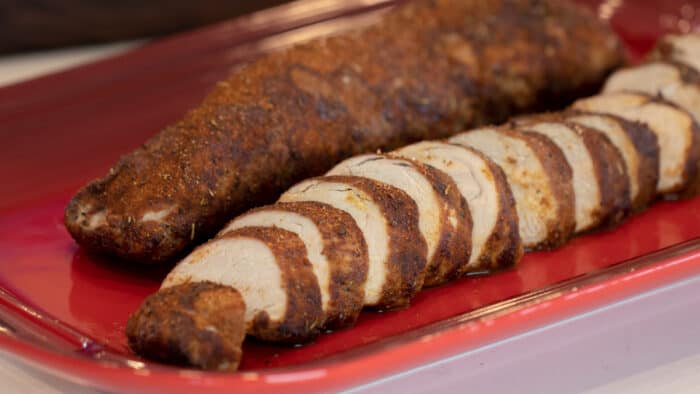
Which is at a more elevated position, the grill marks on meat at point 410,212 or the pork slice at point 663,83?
the pork slice at point 663,83

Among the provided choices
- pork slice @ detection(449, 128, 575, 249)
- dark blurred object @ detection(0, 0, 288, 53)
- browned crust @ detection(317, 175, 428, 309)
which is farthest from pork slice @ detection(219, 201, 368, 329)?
dark blurred object @ detection(0, 0, 288, 53)

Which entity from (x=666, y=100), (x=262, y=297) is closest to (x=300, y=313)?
(x=262, y=297)

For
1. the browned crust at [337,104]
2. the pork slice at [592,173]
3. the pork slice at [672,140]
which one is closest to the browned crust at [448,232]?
the pork slice at [592,173]

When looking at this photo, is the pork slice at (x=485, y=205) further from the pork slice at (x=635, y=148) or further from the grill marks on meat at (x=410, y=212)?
the pork slice at (x=635, y=148)

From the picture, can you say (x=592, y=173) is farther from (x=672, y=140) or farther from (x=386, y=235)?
(x=386, y=235)

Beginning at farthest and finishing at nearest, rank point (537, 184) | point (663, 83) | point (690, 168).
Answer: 1. point (663, 83)
2. point (690, 168)
3. point (537, 184)

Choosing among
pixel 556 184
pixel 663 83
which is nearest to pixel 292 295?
pixel 556 184

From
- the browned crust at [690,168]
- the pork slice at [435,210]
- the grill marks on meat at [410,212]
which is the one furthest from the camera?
the browned crust at [690,168]
